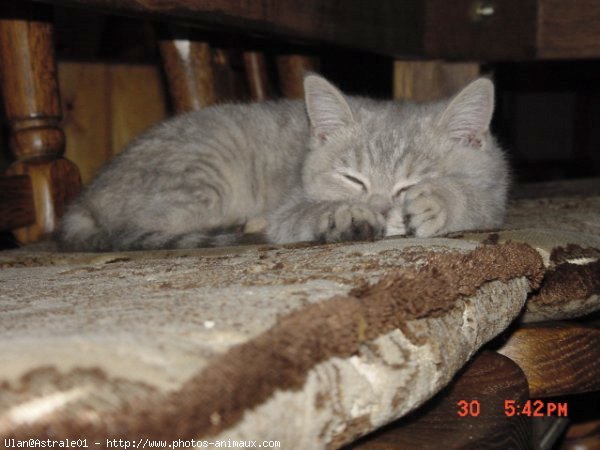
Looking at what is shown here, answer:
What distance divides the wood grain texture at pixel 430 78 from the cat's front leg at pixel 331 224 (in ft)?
3.26

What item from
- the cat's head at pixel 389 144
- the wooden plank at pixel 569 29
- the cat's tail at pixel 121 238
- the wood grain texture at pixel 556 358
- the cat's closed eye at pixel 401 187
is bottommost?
the wood grain texture at pixel 556 358

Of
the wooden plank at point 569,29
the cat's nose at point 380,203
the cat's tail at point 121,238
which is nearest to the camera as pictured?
the cat's tail at point 121,238

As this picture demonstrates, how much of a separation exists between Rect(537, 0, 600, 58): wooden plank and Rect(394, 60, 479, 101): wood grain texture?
25 centimetres

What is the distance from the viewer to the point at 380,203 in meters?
1.54

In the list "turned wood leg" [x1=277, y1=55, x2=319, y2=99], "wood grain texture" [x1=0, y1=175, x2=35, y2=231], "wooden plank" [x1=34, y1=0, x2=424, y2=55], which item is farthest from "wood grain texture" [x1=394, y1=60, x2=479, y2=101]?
"wood grain texture" [x1=0, y1=175, x2=35, y2=231]

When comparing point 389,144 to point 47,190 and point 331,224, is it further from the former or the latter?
point 47,190

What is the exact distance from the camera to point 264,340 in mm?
524

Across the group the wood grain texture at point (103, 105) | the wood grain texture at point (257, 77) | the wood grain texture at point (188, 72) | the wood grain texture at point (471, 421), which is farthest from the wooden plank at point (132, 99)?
the wood grain texture at point (471, 421)

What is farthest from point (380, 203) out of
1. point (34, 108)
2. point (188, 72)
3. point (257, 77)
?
point (257, 77)

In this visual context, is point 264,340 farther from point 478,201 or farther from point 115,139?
point 115,139

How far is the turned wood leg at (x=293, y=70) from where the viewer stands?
2303mm

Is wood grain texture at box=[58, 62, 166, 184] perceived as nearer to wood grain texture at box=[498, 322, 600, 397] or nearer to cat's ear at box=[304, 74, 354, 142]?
cat's ear at box=[304, 74, 354, 142]

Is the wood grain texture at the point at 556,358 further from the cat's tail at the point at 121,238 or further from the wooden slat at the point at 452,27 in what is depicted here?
the wooden slat at the point at 452,27

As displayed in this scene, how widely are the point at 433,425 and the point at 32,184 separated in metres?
1.18
